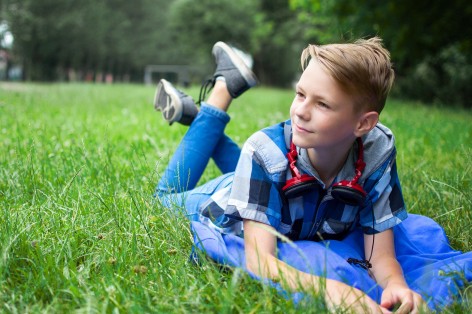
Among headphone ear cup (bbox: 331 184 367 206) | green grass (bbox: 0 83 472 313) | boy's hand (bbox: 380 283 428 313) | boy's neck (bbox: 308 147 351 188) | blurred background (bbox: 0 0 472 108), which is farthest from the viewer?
blurred background (bbox: 0 0 472 108)

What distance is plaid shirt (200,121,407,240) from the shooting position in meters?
2.33

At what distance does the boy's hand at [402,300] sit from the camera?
6.61 ft

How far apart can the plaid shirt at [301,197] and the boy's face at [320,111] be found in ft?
0.57

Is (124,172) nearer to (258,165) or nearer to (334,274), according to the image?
(258,165)

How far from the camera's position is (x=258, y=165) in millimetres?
2373

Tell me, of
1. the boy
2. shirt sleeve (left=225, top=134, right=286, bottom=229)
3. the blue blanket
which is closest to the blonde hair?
the boy

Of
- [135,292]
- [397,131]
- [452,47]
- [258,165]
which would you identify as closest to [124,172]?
[258,165]

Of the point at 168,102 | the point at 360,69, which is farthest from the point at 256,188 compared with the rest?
the point at 168,102

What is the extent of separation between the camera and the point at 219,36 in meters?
43.6

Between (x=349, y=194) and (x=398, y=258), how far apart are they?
537 millimetres

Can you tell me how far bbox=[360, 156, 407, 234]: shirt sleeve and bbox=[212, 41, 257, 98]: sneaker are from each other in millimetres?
1339

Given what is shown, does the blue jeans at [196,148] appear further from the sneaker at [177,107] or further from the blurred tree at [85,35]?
the blurred tree at [85,35]

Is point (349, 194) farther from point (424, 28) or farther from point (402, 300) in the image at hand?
point (424, 28)

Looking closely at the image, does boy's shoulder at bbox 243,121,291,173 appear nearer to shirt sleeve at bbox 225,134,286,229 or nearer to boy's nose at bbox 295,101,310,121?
shirt sleeve at bbox 225,134,286,229
